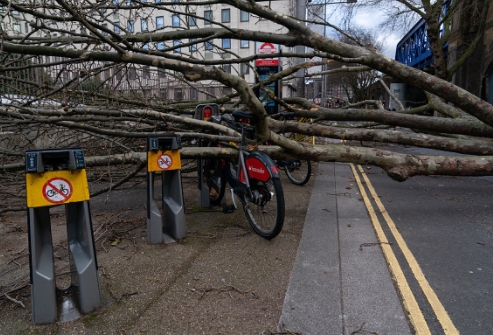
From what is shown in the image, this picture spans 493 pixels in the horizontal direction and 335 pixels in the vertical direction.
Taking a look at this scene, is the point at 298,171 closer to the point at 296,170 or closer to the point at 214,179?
the point at 296,170

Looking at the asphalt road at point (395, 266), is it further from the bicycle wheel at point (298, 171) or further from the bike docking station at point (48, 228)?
the bike docking station at point (48, 228)

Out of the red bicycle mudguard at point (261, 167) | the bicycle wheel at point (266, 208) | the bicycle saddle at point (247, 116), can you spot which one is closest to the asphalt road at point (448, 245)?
the bicycle wheel at point (266, 208)

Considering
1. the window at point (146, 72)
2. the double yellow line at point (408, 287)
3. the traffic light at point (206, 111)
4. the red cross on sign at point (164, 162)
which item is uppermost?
the window at point (146, 72)

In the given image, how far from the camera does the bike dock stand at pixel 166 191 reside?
4.43 meters

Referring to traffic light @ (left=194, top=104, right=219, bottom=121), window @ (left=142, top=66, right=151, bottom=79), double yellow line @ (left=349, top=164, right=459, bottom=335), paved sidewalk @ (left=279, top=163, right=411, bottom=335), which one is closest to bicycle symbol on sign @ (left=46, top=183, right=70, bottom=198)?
paved sidewalk @ (left=279, top=163, right=411, bottom=335)

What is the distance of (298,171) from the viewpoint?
868 centimetres

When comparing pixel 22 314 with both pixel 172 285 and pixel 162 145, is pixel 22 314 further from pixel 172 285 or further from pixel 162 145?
pixel 162 145

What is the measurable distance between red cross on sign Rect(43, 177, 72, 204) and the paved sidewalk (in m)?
1.95

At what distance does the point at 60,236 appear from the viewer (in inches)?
188

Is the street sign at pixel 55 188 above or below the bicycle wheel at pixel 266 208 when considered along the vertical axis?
above

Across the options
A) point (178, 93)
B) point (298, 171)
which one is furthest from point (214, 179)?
point (178, 93)

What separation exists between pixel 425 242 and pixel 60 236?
15.1ft

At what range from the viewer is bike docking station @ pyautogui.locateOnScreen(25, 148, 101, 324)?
9.25 ft

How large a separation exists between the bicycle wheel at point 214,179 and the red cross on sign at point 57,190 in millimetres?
2959
